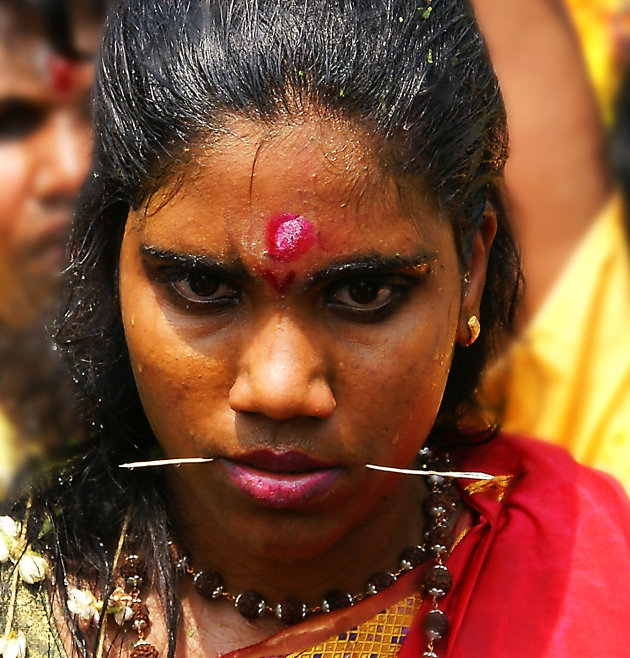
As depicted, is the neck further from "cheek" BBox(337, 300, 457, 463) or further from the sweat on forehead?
the sweat on forehead

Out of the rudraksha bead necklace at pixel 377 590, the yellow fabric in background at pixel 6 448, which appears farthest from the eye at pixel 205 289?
the yellow fabric in background at pixel 6 448

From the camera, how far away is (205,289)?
1.88 metres

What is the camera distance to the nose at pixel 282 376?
1769mm

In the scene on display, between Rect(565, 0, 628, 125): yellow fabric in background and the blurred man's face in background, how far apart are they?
181 centimetres

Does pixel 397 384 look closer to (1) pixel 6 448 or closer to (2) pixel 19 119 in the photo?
(1) pixel 6 448

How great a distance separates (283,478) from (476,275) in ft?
1.72

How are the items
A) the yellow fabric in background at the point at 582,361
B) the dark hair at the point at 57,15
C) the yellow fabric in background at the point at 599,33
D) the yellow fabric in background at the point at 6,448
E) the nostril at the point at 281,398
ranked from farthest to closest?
the yellow fabric in background at the point at 599,33 → the yellow fabric in background at the point at 582,361 → the dark hair at the point at 57,15 → the yellow fabric in background at the point at 6,448 → the nostril at the point at 281,398

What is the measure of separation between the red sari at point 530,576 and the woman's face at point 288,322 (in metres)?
0.25

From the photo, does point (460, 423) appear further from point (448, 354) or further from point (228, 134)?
point (228, 134)

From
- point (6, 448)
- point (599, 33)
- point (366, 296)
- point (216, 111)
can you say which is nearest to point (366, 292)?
point (366, 296)

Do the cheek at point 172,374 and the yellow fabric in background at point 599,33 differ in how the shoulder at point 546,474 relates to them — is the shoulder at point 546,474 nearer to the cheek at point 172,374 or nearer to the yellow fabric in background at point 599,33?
Result: the cheek at point 172,374

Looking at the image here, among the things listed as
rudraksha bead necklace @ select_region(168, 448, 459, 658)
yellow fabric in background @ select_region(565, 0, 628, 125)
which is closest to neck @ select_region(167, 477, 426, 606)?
rudraksha bead necklace @ select_region(168, 448, 459, 658)

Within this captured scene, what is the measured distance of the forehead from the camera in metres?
1.78

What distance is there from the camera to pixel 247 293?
1.85 m
